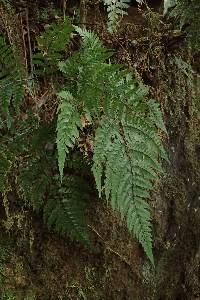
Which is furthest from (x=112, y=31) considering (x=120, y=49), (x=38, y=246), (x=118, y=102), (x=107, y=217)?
(x=38, y=246)

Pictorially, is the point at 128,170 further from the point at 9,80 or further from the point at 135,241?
the point at 9,80

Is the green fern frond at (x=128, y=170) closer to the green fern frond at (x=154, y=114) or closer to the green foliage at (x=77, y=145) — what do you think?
the green foliage at (x=77, y=145)

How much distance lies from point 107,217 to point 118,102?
899 millimetres

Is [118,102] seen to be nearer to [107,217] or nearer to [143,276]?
[107,217]

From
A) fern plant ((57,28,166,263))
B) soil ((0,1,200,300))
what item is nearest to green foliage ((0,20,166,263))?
fern plant ((57,28,166,263))

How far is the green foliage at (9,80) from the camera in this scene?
2.42 meters

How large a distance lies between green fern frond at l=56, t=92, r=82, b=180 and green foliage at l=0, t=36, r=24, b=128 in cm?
25

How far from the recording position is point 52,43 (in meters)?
2.43

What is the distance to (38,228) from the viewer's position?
2756mm

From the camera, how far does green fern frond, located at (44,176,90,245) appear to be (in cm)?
258

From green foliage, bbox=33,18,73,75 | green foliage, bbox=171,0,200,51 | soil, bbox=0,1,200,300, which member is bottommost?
soil, bbox=0,1,200,300

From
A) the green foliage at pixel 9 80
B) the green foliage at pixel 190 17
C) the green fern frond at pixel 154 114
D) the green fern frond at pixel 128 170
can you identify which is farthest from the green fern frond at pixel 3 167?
the green foliage at pixel 190 17

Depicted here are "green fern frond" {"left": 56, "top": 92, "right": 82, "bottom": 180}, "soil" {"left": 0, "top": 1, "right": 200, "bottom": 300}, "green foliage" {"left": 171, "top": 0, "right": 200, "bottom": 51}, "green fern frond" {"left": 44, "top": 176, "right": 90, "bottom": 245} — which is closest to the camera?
"green fern frond" {"left": 56, "top": 92, "right": 82, "bottom": 180}

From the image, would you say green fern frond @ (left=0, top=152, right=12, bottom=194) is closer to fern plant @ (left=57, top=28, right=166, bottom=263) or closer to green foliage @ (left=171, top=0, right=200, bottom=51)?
fern plant @ (left=57, top=28, right=166, bottom=263)
